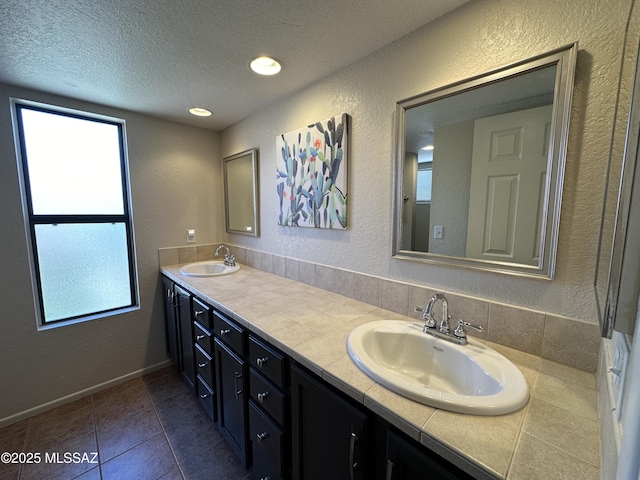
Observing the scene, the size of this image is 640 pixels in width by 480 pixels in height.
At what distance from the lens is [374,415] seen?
2.50ft

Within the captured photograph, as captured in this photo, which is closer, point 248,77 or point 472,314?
point 472,314

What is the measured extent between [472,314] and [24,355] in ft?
9.23

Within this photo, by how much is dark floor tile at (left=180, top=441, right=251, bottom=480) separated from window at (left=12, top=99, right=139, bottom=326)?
1.39 meters

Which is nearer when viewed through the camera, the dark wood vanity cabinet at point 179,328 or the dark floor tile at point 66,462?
the dark floor tile at point 66,462

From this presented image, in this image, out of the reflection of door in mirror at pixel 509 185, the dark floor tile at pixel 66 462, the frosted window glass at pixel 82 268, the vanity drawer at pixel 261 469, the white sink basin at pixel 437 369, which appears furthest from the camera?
the frosted window glass at pixel 82 268

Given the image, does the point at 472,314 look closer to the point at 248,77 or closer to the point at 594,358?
the point at 594,358

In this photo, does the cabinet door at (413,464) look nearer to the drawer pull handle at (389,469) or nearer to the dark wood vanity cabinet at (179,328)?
the drawer pull handle at (389,469)

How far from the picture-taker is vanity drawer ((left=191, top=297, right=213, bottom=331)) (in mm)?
1567

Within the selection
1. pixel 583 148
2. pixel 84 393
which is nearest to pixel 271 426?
pixel 583 148

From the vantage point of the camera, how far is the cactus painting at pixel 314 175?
154 cm

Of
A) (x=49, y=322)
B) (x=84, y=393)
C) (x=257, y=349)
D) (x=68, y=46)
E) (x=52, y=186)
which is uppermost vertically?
(x=68, y=46)

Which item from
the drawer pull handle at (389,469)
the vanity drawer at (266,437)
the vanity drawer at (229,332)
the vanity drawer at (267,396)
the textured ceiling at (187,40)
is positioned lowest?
the vanity drawer at (266,437)

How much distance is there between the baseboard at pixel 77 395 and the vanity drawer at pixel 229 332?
4.42 ft

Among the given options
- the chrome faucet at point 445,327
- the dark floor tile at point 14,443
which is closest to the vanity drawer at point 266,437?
the chrome faucet at point 445,327
